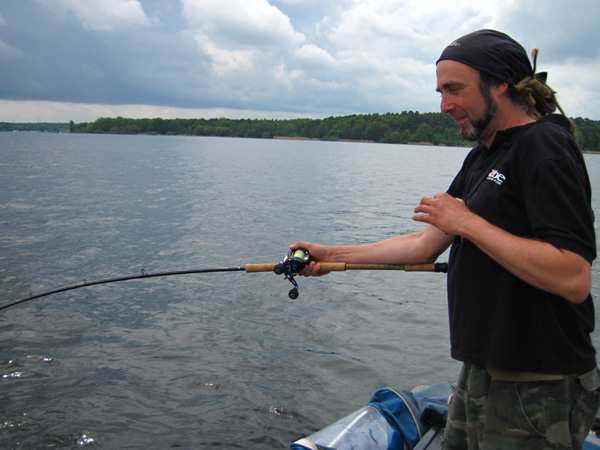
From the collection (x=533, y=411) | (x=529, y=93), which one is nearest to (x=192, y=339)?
(x=533, y=411)

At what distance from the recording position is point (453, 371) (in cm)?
815

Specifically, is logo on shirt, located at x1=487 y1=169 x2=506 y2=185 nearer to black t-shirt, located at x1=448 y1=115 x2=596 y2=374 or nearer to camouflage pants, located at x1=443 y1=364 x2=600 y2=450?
black t-shirt, located at x1=448 y1=115 x2=596 y2=374

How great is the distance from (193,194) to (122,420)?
22.5 m

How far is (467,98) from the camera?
2.53m

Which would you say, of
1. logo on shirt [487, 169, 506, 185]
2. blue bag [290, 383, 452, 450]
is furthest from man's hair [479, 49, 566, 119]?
blue bag [290, 383, 452, 450]

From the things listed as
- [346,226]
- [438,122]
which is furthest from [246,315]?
[438,122]

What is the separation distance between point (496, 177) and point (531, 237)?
31 cm

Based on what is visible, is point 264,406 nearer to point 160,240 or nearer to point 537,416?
point 537,416

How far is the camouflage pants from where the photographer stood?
2.29 metres

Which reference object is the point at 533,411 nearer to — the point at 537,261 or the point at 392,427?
A: the point at 537,261

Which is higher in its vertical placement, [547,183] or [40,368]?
[547,183]

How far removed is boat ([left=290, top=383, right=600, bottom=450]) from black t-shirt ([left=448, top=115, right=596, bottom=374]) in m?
1.90

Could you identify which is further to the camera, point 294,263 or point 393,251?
point 294,263

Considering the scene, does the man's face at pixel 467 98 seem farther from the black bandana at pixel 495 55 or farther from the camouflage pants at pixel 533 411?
the camouflage pants at pixel 533 411
